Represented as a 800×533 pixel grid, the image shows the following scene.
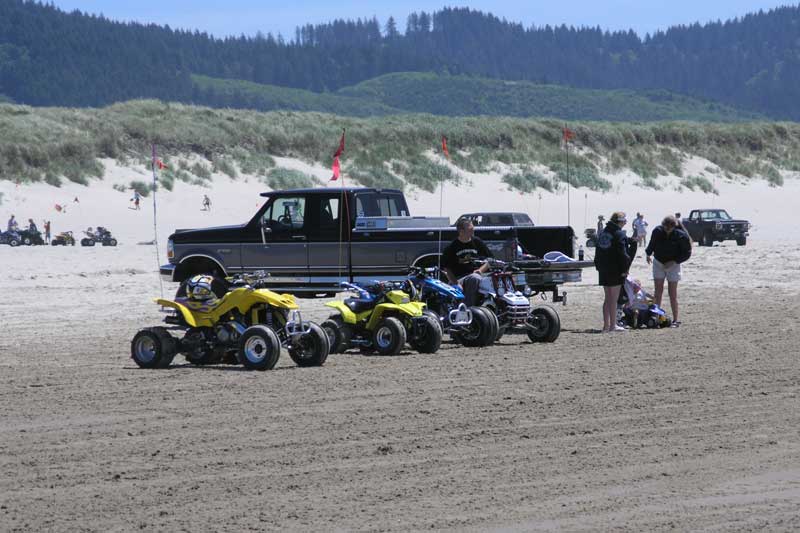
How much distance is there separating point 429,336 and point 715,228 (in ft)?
94.3

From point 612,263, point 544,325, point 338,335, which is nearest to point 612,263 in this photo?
point 612,263

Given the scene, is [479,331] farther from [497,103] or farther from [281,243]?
[497,103]

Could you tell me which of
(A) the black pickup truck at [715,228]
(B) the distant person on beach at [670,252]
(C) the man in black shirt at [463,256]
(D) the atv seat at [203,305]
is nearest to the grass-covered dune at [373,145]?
(A) the black pickup truck at [715,228]

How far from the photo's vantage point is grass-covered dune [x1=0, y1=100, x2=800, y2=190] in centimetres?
5147

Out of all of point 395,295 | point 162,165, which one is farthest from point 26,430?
point 162,165

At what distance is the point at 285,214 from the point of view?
20.1m

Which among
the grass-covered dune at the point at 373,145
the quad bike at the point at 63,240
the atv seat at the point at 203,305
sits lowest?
the atv seat at the point at 203,305

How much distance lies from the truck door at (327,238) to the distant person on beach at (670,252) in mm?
4540

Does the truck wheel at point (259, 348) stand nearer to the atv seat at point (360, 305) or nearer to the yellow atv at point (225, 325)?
the yellow atv at point (225, 325)

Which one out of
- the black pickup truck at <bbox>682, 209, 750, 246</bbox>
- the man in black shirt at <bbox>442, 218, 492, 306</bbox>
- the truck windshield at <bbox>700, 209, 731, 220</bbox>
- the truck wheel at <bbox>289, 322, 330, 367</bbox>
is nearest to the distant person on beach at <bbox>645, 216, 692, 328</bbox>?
the man in black shirt at <bbox>442, 218, 492, 306</bbox>

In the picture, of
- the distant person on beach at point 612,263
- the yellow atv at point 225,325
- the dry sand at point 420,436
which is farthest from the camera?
the distant person on beach at point 612,263

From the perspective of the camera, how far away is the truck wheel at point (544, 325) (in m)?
15.7

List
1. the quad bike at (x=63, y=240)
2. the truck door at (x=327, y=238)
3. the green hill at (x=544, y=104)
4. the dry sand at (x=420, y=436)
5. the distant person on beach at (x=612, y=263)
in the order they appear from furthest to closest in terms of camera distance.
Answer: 1. the green hill at (x=544, y=104)
2. the quad bike at (x=63, y=240)
3. the truck door at (x=327, y=238)
4. the distant person on beach at (x=612, y=263)
5. the dry sand at (x=420, y=436)

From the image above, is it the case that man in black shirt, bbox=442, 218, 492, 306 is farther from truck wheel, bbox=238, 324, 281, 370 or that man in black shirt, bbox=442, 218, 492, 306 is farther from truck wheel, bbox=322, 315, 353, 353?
truck wheel, bbox=238, 324, 281, 370
